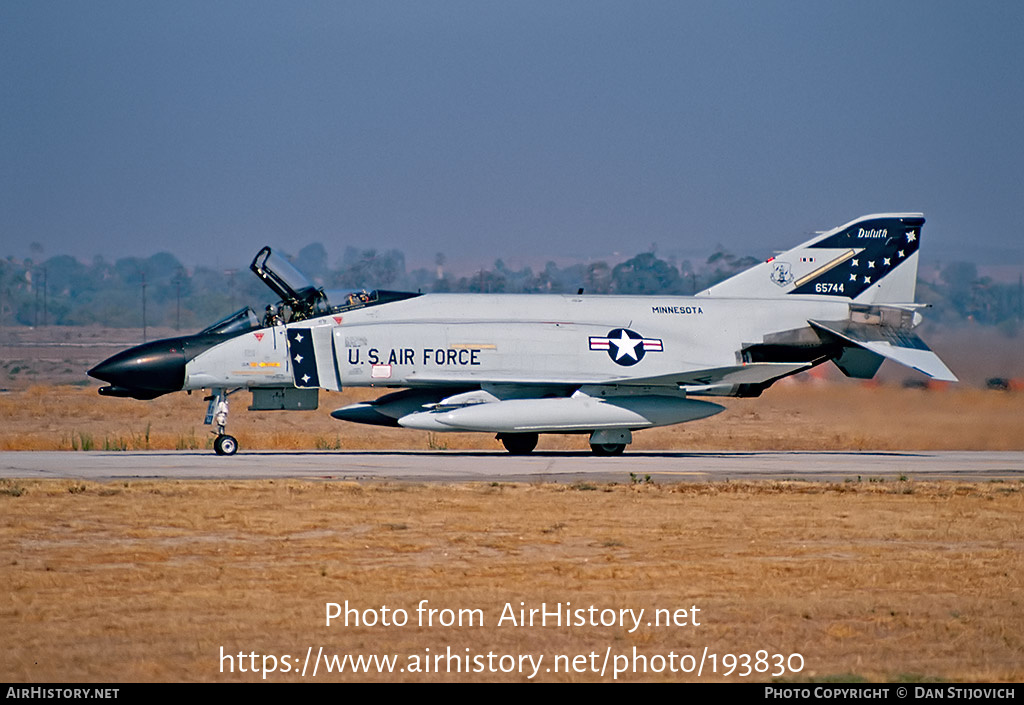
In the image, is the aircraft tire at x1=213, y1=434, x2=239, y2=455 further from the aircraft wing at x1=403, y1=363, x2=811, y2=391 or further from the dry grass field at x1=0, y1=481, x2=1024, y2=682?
the dry grass field at x1=0, y1=481, x2=1024, y2=682

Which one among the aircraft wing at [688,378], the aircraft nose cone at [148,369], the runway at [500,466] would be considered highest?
the aircraft nose cone at [148,369]

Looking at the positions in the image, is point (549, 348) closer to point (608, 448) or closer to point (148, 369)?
point (608, 448)

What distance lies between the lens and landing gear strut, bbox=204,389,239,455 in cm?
2166

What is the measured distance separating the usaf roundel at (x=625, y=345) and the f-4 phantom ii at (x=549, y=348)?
26 mm

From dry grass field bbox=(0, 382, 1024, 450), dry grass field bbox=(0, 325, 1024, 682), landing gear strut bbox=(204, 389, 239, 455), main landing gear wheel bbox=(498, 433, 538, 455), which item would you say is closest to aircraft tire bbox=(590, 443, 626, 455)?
main landing gear wheel bbox=(498, 433, 538, 455)

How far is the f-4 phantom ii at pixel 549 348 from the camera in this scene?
21.9 meters

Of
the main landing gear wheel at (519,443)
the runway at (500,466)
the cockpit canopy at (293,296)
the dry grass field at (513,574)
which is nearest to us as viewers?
the dry grass field at (513,574)

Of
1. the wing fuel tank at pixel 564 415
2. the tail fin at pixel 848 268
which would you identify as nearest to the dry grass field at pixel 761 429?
the tail fin at pixel 848 268

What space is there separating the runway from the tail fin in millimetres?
3400

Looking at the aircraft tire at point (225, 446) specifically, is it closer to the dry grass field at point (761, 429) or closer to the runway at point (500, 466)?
the runway at point (500, 466)

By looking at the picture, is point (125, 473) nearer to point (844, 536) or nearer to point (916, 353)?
point (844, 536)

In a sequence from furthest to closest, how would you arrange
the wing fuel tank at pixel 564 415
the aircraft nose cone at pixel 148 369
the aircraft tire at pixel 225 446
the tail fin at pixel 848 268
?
the tail fin at pixel 848 268, the aircraft tire at pixel 225 446, the aircraft nose cone at pixel 148 369, the wing fuel tank at pixel 564 415

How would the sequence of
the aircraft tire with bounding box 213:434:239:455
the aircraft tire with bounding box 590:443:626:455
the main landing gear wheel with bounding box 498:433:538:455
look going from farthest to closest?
1. the main landing gear wheel with bounding box 498:433:538:455
2. the aircraft tire with bounding box 590:443:626:455
3. the aircraft tire with bounding box 213:434:239:455
